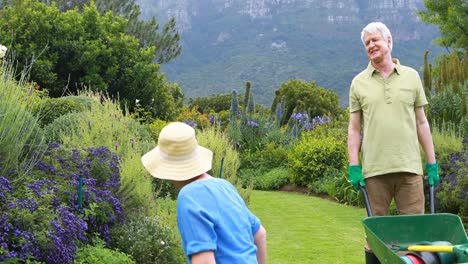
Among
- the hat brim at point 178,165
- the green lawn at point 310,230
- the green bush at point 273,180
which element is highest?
the hat brim at point 178,165

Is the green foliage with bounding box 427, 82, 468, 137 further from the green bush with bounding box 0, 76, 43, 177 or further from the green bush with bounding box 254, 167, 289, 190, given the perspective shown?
the green bush with bounding box 0, 76, 43, 177

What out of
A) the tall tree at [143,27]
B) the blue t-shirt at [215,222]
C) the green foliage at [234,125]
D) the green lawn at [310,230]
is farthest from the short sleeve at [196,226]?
the tall tree at [143,27]

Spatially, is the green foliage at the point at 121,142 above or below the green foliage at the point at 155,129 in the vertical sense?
above

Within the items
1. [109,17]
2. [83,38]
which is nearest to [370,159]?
[83,38]

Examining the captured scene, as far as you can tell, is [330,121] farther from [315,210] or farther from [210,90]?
[210,90]

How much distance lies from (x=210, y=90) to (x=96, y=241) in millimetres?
67421

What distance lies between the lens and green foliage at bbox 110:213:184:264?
18.2 feet

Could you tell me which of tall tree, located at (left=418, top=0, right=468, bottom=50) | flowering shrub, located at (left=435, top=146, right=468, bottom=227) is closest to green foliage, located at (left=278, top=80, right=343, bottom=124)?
tall tree, located at (left=418, top=0, right=468, bottom=50)

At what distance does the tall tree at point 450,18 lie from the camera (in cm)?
2680

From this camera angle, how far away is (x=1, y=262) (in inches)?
155

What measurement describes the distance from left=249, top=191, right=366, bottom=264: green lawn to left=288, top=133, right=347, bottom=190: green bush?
56.4 inches

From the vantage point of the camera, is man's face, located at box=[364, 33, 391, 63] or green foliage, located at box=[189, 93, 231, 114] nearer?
man's face, located at box=[364, 33, 391, 63]

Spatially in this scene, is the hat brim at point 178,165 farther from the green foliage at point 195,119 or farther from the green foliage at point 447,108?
the green foliage at point 447,108

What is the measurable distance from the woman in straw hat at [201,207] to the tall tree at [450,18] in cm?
2575
